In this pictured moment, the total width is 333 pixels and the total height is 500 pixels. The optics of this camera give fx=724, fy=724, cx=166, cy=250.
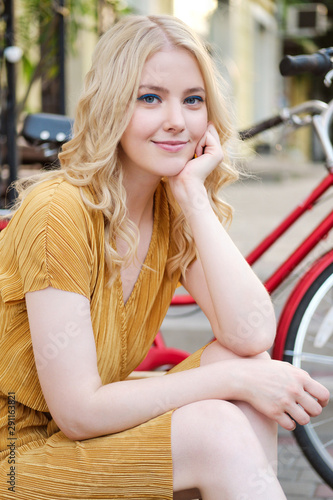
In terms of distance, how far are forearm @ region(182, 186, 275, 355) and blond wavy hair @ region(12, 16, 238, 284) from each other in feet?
0.58

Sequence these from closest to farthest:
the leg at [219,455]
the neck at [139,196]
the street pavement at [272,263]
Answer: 1. the leg at [219,455]
2. the neck at [139,196]
3. the street pavement at [272,263]

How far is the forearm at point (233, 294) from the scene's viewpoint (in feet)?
5.39

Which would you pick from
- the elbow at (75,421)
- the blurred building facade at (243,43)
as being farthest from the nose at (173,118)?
the blurred building facade at (243,43)

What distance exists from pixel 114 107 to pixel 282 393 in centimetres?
71

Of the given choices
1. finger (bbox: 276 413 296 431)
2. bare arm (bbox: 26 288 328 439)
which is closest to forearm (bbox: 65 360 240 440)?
bare arm (bbox: 26 288 328 439)

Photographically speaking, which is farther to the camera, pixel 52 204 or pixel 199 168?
pixel 199 168

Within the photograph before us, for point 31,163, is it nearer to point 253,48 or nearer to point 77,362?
point 77,362

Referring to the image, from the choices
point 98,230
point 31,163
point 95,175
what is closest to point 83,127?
point 95,175

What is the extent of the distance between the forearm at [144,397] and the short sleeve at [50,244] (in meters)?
0.22

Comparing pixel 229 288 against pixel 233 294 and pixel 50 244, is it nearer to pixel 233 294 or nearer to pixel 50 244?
pixel 233 294

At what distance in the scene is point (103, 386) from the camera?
1.52 meters

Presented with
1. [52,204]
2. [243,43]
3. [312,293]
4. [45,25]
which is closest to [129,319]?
[52,204]

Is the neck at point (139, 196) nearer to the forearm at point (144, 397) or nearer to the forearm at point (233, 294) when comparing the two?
the forearm at point (233, 294)

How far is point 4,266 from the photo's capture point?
63.7 inches
